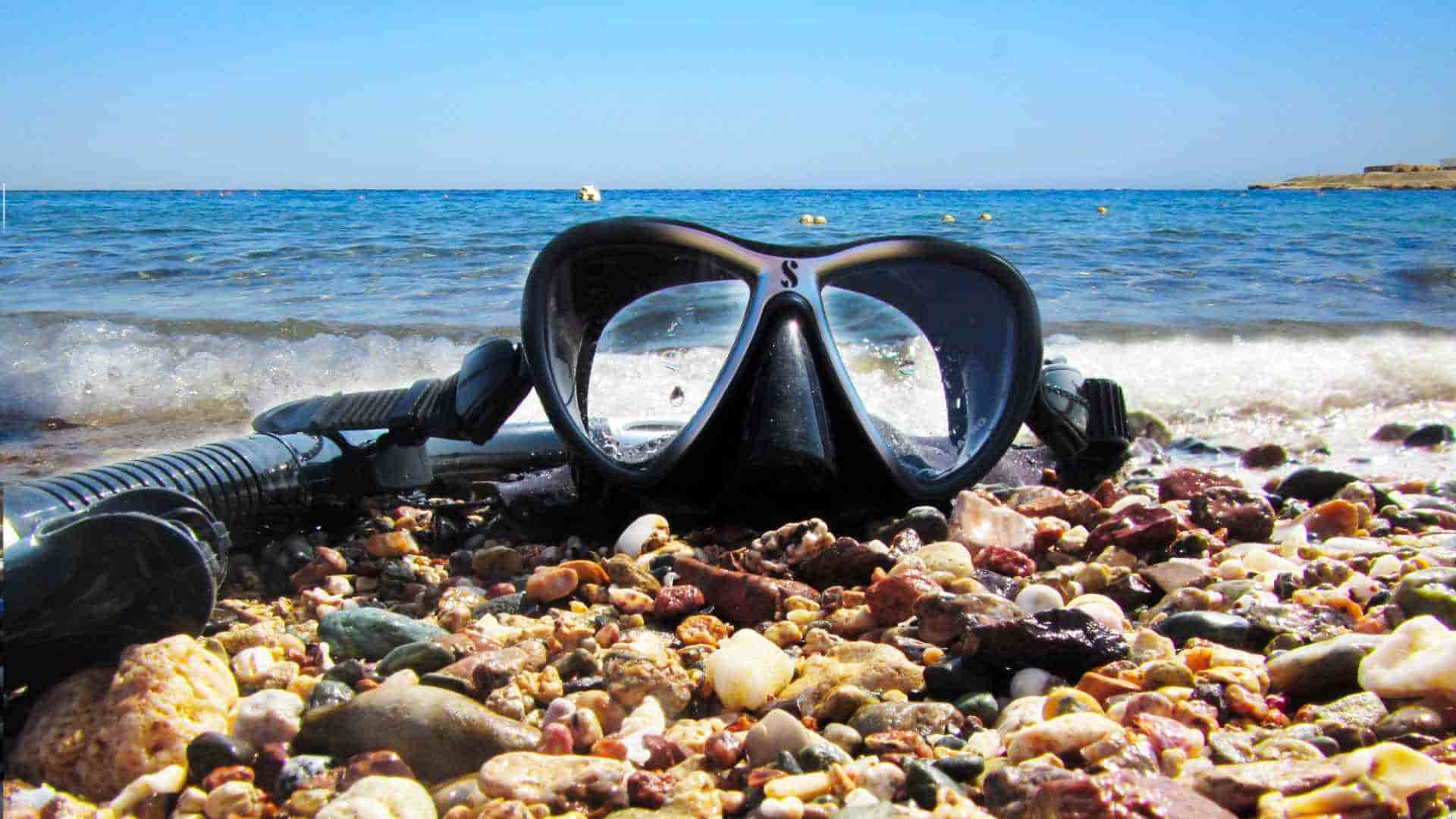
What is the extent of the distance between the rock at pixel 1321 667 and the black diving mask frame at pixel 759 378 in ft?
3.96

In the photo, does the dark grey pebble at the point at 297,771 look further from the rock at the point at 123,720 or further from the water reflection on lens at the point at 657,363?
the water reflection on lens at the point at 657,363

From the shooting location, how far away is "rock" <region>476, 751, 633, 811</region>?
1.49 meters

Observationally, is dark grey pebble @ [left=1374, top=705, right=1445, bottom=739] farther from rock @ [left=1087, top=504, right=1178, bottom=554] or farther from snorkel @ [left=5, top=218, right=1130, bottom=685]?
snorkel @ [left=5, top=218, right=1130, bottom=685]

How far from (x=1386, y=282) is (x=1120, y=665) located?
1152 cm

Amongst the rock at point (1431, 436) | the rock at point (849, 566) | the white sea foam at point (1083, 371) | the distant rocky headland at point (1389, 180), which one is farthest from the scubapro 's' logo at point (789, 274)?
the distant rocky headland at point (1389, 180)

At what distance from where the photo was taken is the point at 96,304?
907 cm

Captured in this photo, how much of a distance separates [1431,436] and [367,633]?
4.43 metres

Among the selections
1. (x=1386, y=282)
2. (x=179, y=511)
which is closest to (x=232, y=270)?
(x=179, y=511)

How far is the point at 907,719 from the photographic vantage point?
1716mm

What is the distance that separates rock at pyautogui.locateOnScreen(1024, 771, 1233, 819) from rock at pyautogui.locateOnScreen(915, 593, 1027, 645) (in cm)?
66

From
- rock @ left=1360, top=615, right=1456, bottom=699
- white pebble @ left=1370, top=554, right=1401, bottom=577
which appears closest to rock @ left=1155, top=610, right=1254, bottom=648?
rock @ left=1360, top=615, right=1456, bottom=699

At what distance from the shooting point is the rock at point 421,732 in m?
1.61

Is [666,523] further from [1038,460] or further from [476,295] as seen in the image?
[476,295]

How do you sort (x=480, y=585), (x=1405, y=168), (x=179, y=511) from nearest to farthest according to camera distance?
(x=179, y=511)
(x=480, y=585)
(x=1405, y=168)
